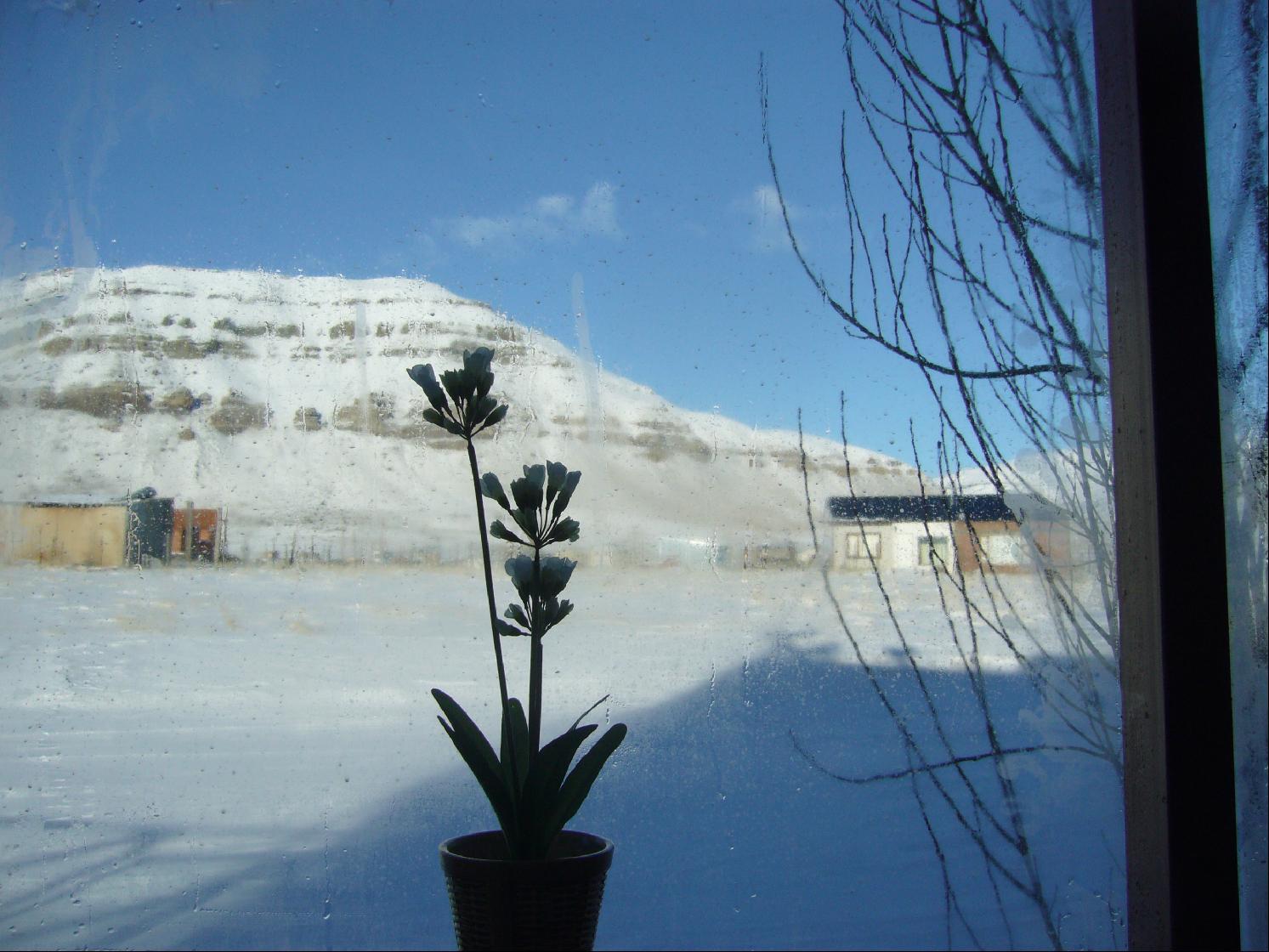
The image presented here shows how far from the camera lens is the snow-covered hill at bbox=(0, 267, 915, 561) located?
1332mm

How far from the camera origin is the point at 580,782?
1004mm

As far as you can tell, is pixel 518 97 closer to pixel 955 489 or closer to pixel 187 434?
pixel 187 434

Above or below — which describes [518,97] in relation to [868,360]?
above

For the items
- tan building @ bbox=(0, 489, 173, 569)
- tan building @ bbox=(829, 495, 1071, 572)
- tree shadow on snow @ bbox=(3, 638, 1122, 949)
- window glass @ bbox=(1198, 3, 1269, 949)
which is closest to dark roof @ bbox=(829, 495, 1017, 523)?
tan building @ bbox=(829, 495, 1071, 572)

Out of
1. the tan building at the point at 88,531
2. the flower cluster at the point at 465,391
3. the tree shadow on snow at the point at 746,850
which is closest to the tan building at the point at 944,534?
the tree shadow on snow at the point at 746,850

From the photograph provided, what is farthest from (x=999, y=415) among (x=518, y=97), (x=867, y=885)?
(x=518, y=97)

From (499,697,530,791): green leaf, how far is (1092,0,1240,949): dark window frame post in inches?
23.7

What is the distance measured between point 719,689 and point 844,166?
787 millimetres

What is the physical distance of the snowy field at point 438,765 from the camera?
1290mm

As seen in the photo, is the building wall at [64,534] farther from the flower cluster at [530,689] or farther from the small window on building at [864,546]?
the small window on building at [864,546]

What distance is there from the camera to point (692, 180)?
1.47 m

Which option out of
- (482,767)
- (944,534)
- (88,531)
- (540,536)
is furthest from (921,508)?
(88,531)

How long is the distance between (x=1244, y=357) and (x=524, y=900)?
950 mm

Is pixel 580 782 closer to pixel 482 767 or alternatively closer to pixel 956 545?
pixel 482 767
